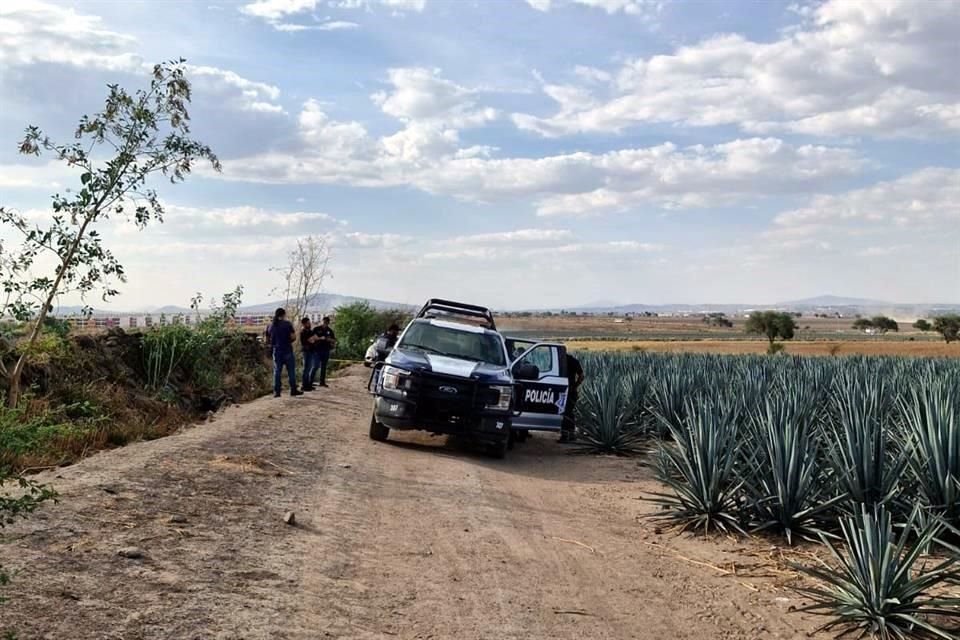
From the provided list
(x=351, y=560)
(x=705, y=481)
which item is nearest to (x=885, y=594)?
(x=705, y=481)

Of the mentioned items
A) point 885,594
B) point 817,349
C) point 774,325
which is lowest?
point 817,349

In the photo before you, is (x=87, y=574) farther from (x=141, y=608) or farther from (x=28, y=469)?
(x=28, y=469)

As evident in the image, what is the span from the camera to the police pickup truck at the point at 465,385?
Answer: 11.1 meters

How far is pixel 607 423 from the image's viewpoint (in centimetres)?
1334

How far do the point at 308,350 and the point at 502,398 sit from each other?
27.7 feet

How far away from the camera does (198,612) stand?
179 inches

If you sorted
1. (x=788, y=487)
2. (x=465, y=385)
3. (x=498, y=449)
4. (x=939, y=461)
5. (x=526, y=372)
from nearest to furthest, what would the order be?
(x=939, y=461) → (x=788, y=487) → (x=465, y=385) → (x=498, y=449) → (x=526, y=372)

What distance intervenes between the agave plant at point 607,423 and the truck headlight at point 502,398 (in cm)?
263

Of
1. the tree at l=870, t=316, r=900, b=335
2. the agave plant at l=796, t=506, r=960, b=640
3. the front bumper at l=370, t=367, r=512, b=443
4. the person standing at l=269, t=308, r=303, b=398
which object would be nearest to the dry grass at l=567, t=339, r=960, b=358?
the person standing at l=269, t=308, r=303, b=398

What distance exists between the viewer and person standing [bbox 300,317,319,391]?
18.3 meters

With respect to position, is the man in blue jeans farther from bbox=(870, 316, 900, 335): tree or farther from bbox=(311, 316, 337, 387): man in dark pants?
bbox=(870, 316, 900, 335): tree

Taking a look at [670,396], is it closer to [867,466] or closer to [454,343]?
[454,343]

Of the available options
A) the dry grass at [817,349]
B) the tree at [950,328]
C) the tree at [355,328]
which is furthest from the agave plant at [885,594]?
the tree at [950,328]

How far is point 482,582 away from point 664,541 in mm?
2373
